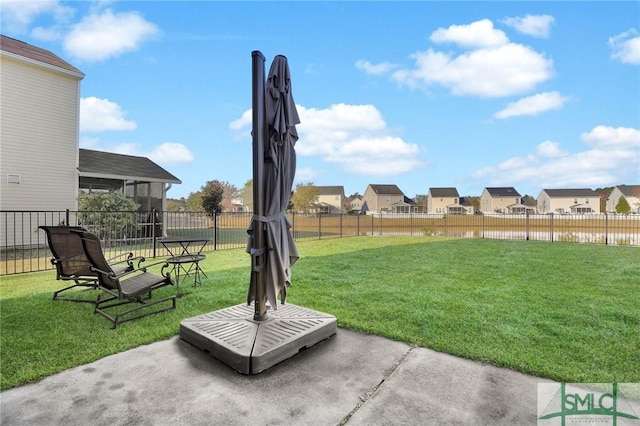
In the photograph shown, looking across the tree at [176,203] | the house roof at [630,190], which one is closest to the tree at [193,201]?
the tree at [176,203]

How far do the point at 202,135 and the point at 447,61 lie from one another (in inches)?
438

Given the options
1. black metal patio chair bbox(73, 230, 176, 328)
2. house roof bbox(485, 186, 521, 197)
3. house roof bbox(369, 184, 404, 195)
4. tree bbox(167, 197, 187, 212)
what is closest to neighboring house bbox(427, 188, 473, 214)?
house roof bbox(485, 186, 521, 197)

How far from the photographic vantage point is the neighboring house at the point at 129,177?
493 inches

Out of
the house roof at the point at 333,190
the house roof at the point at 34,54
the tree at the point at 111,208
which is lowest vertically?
the tree at the point at 111,208

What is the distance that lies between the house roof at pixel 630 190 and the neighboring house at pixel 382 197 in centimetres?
3246

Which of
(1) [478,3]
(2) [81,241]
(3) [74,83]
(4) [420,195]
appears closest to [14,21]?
(3) [74,83]

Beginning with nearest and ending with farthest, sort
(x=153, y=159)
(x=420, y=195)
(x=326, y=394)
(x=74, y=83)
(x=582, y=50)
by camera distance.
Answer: (x=326, y=394) → (x=582, y=50) → (x=74, y=83) → (x=153, y=159) → (x=420, y=195)

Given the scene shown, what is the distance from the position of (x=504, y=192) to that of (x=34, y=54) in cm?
6276

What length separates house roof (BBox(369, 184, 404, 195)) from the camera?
5825 cm

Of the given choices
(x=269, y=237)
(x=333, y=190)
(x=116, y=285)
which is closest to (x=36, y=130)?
(x=116, y=285)

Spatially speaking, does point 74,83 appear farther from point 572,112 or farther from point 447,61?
point 572,112

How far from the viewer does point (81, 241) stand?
12.9ft

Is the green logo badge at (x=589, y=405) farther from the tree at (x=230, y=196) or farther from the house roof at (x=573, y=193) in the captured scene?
the house roof at (x=573, y=193)

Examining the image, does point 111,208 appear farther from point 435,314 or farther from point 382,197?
point 382,197
